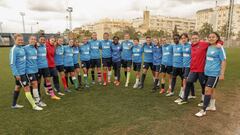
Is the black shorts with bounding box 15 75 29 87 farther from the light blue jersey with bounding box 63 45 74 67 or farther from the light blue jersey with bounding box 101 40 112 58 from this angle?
the light blue jersey with bounding box 101 40 112 58

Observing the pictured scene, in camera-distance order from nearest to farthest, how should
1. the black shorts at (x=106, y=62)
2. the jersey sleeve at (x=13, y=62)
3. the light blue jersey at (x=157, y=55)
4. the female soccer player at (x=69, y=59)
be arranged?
the jersey sleeve at (x=13, y=62)
the light blue jersey at (x=157, y=55)
the female soccer player at (x=69, y=59)
the black shorts at (x=106, y=62)

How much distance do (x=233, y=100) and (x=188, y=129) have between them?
329 cm

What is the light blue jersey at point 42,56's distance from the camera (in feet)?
23.5

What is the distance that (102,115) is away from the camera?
19.1 feet

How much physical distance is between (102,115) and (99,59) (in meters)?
4.13

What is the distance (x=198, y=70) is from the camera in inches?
246

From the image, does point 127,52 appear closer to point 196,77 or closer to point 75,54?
point 75,54

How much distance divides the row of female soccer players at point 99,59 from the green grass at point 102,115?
0.63m

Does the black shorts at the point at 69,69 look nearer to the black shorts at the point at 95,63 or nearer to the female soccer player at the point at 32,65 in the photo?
the black shorts at the point at 95,63

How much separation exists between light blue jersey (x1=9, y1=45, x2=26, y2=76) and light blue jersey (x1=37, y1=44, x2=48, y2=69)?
2.93 feet

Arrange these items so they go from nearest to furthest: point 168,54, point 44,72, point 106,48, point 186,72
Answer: point 186,72 → point 44,72 → point 168,54 → point 106,48

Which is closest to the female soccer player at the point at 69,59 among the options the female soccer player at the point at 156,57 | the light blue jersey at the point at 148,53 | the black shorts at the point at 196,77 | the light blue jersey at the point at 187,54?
the light blue jersey at the point at 148,53

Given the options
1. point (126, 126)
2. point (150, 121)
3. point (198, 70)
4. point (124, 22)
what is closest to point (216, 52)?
point (198, 70)

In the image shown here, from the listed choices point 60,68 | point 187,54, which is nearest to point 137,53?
point 187,54
